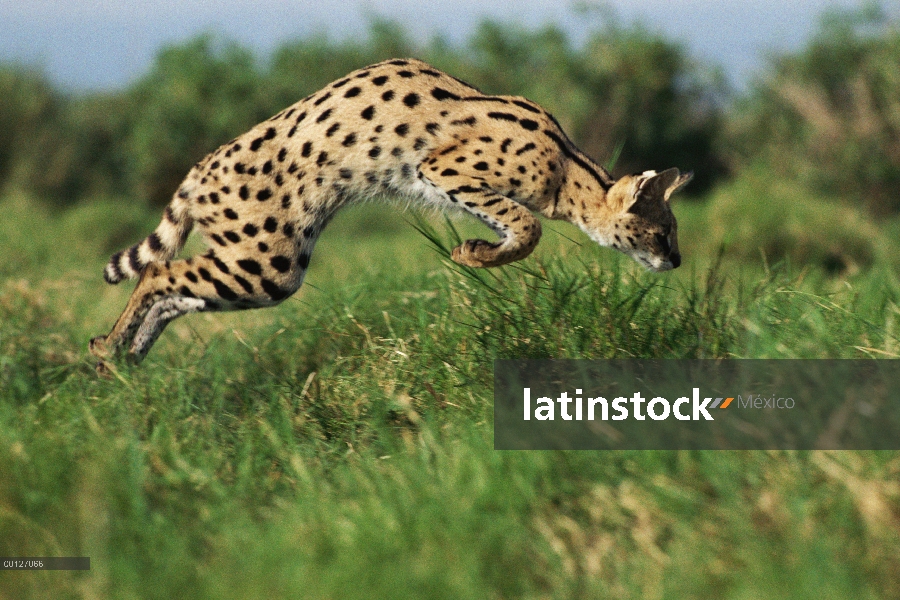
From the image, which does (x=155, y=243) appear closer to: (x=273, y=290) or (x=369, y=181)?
(x=273, y=290)

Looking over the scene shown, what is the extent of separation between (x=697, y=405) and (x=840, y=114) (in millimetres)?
12992

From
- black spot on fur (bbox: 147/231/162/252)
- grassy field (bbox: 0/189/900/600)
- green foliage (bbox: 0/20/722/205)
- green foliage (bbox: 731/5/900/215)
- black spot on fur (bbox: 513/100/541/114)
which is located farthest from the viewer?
green foliage (bbox: 0/20/722/205)

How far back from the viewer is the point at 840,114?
1535 centimetres

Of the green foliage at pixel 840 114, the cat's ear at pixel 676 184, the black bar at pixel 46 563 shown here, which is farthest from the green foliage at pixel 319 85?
the black bar at pixel 46 563

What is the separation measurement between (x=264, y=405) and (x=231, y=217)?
935 millimetres

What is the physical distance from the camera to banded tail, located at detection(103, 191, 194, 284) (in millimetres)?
5336

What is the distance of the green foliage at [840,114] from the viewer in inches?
575

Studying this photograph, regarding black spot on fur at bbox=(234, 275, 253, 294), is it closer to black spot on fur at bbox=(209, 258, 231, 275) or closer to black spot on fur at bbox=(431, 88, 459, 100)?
black spot on fur at bbox=(209, 258, 231, 275)

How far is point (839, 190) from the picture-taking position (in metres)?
15.0

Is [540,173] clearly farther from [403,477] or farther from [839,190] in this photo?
[839,190]

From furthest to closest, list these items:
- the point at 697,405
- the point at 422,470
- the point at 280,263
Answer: the point at 280,263 < the point at 697,405 < the point at 422,470

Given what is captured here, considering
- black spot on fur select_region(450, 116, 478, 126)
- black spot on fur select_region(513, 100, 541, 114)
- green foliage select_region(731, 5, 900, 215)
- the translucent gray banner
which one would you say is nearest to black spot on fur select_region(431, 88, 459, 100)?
black spot on fur select_region(450, 116, 478, 126)

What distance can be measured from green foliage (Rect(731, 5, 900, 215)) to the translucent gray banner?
11.8 metres

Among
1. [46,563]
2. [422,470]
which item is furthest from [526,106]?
[46,563]
